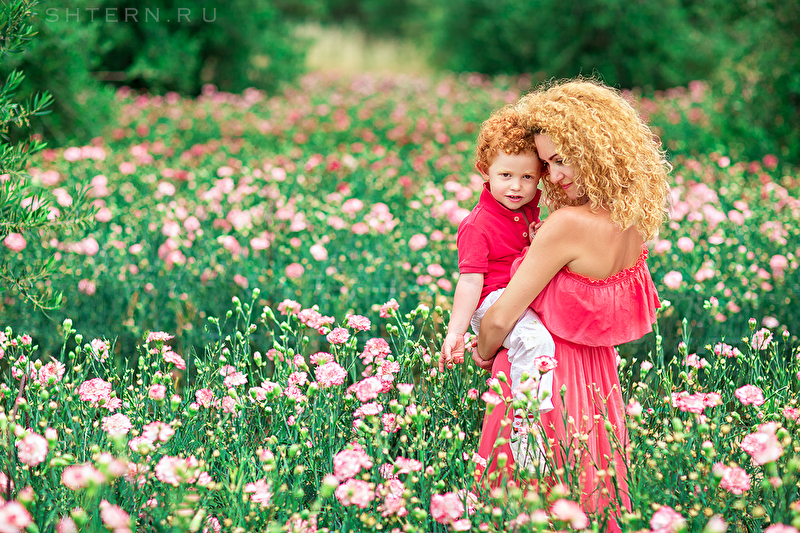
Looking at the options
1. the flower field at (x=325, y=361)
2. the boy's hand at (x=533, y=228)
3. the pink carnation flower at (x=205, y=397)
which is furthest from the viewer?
the pink carnation flower at (x=205, y=397)

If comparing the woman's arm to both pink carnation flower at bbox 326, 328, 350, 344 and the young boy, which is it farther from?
pink carnation flower at bbox 326, 328, 350, 344

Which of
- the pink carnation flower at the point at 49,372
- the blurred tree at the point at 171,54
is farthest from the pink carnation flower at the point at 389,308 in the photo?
the blurred tree at the point at 171,54

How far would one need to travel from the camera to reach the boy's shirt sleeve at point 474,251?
1709 millimetres

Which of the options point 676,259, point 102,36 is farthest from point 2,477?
point 102,36

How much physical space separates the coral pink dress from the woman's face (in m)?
0.20

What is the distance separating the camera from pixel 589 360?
1.77 metres

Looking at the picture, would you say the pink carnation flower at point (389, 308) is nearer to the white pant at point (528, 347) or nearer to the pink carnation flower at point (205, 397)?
the white pant at point (528, 347)

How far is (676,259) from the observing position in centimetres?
324

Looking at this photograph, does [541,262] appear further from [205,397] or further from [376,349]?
[205,397]

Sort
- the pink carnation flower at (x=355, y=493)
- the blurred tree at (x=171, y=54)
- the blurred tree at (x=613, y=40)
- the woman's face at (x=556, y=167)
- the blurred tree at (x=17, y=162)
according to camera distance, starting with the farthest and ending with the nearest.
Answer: the blurred tree at (x=613, y=40) < the blurred tree at (x=171, y=54) < the blurred tree at (x=17, y=162) < the woman's face at (x=556, y=167) < the pink carnation flower at (x=355, y=493)

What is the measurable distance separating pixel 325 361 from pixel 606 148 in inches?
37.5

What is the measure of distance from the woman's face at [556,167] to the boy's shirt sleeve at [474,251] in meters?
0.23

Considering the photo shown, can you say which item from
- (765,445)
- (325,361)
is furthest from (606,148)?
(325,361)

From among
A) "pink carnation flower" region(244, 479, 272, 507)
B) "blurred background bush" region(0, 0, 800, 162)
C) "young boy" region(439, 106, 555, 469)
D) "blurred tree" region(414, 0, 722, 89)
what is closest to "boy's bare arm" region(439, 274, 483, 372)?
"young boy" region(439, 106, 555, 469)
